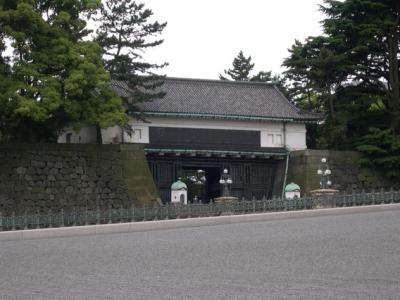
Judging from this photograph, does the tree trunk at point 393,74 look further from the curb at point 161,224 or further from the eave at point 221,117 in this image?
the curb at point 161,224

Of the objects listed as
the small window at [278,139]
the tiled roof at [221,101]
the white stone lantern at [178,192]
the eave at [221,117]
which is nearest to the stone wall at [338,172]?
the small window at [278,139]

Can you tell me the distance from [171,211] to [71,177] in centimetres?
823

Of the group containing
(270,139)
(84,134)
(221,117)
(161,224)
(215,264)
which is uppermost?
(221,117)

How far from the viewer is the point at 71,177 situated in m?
31.0

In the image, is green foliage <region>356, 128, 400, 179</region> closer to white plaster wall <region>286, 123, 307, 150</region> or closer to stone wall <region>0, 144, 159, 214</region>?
white plaster wall <region>286, 123, 307, 150</region>

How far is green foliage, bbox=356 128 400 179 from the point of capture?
34938mm

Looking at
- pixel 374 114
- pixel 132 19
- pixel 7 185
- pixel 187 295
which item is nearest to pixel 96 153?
pixel 7 185

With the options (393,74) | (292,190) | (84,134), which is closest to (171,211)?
(292,190)

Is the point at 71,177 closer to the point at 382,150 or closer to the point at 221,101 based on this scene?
the point at 221,101

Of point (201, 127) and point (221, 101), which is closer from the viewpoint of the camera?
point (201, 127)

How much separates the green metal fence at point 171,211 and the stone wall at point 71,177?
4996 millimetres

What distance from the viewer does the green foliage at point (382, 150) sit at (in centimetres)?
3494

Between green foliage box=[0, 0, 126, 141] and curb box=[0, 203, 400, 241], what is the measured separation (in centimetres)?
768

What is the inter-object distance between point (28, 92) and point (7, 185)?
454cm
